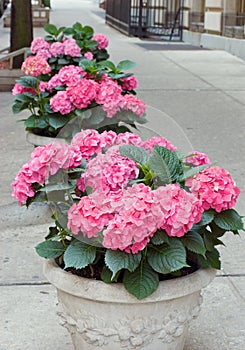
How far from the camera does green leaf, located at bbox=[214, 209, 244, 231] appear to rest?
10.2ft

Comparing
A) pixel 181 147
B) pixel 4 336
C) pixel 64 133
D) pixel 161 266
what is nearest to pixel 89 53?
pixel 64 133

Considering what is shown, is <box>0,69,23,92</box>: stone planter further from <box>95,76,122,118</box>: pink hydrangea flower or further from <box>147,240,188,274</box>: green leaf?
<box>147,240,188,274</box>: green leaf

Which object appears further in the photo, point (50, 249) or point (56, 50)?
point (56, 50)

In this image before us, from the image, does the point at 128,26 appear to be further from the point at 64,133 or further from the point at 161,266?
the point at 161,266

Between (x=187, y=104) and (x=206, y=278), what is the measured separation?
7.82 meters

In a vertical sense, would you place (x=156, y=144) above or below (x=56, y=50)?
below

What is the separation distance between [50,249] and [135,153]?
1.75 feet

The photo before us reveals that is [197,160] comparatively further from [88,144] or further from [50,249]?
[50,249]

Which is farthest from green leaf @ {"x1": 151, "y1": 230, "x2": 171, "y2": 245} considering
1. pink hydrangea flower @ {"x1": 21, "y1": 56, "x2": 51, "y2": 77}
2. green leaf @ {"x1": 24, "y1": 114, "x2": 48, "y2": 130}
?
pink hydrangea flower @ {"x1": 21, "y1": 56, "x2": 51, "y2": 77}

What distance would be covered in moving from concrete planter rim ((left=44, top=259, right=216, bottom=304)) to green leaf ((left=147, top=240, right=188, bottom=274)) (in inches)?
3.7

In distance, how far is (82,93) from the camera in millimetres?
5375

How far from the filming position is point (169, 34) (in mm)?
23844

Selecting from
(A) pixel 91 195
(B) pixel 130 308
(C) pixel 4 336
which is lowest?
(C) pixel 4 336

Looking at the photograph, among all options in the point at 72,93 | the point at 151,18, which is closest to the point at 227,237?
the point at 72,93
